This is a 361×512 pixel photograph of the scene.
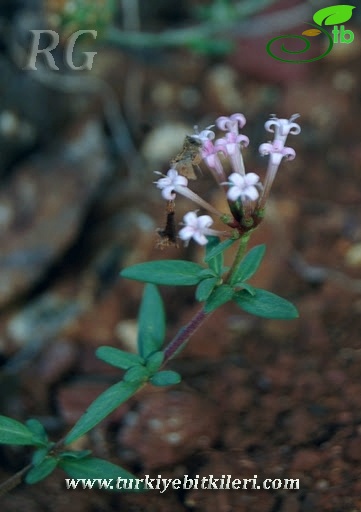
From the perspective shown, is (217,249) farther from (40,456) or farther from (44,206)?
(44,206)

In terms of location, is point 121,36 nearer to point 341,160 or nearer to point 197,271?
point 341,160

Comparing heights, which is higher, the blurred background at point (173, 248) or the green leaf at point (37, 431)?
the blurred background at point (173, 248)

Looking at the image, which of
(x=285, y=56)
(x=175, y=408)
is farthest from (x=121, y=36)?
(x=175, y=408)

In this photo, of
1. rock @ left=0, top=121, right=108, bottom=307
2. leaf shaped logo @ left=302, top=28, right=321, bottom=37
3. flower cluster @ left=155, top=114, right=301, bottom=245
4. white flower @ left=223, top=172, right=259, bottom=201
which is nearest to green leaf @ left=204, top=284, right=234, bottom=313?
flower cluster @ left=155, top=114, right=301, bottom=245

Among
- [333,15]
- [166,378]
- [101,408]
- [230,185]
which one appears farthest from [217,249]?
[333,15]

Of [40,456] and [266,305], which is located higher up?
[266,305]

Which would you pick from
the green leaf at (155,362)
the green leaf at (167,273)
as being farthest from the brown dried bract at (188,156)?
the green leaf at (155,362)

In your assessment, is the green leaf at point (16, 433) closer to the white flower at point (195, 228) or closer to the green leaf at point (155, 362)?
the green leaf at point (155, 362)
